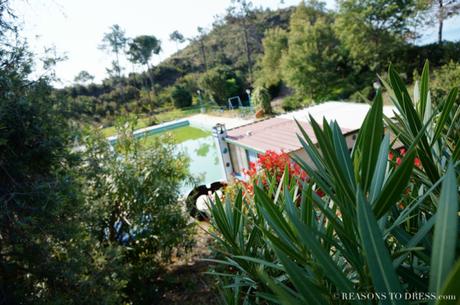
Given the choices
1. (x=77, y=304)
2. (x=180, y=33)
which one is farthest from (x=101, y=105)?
(x=77, y=304)

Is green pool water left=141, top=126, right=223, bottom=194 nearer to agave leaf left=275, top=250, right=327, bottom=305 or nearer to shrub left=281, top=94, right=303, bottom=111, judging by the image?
shrub left=281, top=94, right=303, bottom=111

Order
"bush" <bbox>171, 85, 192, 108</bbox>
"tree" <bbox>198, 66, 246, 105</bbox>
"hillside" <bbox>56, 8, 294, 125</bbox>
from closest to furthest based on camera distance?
"tree" <bbox>198, 66, 246, 105</bbox> < "hillside" <bbox>56, 8, 294, 125</bbox> < "bush" <bbox>171, 85, 192, 108</bbox>

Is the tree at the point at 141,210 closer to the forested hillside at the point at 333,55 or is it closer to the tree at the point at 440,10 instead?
the forested hillside at the point at 333,55


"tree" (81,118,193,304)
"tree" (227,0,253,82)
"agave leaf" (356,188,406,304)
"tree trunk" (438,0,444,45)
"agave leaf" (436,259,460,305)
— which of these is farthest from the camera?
"tree" (227,0,253,82)

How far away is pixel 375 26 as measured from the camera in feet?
49.1

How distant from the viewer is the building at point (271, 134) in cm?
654

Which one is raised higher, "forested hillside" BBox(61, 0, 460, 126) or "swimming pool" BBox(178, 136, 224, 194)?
"forested hillside" BBox(61, 0, 460, 126)

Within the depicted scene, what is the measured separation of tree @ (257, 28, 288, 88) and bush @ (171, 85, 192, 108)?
806 centimetres

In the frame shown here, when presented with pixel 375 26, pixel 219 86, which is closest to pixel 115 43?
pixel 219 86

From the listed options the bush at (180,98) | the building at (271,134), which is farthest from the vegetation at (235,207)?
the bush at (180,98)

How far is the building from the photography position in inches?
257

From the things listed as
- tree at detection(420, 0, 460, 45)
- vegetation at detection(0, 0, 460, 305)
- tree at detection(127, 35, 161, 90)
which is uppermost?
tree at detection(127, 35, 161, 90)

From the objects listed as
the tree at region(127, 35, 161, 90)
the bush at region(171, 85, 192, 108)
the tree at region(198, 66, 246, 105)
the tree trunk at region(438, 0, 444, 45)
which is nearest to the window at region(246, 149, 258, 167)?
the tree trunk at region(438, 0, 444, 45)

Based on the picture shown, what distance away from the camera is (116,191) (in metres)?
3.89
